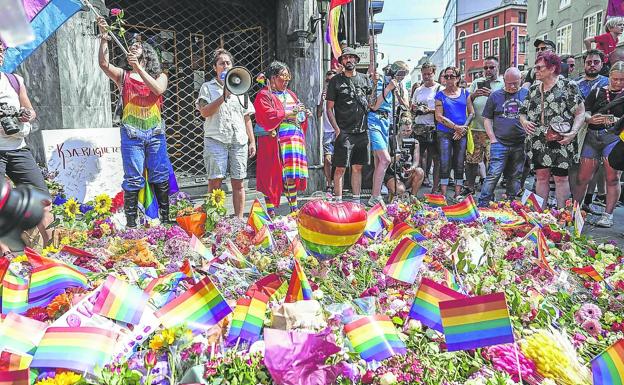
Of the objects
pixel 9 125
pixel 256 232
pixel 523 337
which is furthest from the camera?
pixel 9 125

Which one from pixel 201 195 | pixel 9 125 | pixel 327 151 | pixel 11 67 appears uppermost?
pixel 11 67

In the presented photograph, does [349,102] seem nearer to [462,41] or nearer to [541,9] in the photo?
[541,9]

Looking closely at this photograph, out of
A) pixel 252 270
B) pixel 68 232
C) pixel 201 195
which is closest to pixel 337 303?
pixel 252 270

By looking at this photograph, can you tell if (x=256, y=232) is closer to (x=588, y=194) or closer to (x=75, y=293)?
(x=75, y=293)

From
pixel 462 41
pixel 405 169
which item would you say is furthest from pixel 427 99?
pixel 462 41

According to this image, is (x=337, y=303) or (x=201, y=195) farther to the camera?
(x=201, y=195)

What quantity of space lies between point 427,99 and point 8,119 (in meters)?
4.68

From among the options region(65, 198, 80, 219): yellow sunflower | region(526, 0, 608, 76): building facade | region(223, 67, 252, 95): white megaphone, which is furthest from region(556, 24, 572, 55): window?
region(65, 198, 80, 219): yellow sunflower

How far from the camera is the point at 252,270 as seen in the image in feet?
7.52

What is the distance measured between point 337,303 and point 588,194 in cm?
429

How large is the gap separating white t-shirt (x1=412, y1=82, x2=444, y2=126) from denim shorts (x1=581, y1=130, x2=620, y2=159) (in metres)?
1.88

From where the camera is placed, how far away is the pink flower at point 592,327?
6.07ft

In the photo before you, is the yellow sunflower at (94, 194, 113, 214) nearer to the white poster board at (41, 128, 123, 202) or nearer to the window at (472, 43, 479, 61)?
the white poster board at (41, 128, 123, 202)

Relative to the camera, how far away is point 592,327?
73.3 inches
